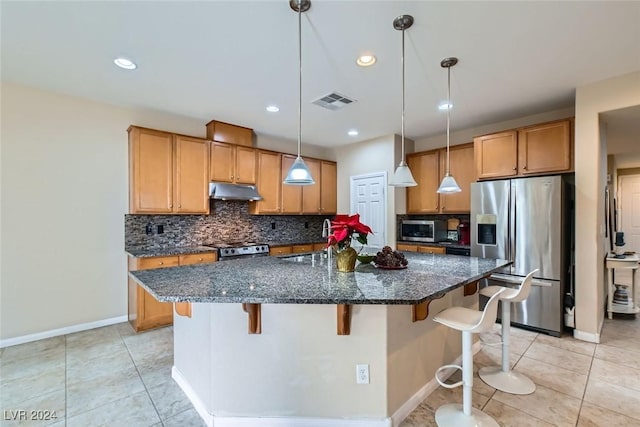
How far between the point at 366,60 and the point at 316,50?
1.51 feet

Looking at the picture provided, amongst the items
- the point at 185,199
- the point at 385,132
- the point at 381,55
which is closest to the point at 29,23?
the point at 185,199

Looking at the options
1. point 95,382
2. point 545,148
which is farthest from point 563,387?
point 95,382

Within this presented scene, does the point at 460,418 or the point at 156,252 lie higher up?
the point at 156,252

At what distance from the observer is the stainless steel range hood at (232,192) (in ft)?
13.2

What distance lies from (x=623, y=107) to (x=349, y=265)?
124 inches

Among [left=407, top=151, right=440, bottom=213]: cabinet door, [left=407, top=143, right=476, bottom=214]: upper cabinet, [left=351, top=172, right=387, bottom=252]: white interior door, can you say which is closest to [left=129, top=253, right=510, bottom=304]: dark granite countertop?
[left=407, top=143, right=476, bottom=214]: upper cabinet

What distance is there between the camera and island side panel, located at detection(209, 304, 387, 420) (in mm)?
1749

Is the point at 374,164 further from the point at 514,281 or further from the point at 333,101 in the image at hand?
the point at 514,281

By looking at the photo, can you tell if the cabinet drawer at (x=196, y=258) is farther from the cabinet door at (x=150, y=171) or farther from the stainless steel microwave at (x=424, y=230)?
the stainless steel microwave at (x=424, y=230)

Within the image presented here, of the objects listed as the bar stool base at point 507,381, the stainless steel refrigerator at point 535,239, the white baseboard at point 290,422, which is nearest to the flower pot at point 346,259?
the white baseboard at point 290,422

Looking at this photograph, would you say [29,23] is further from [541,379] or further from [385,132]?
[541,379]

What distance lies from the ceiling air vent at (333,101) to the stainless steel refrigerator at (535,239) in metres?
2.08

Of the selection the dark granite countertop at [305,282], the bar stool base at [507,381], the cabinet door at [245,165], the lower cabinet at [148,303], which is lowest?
the bar stool base at [507,381]

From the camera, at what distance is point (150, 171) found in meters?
3.57
